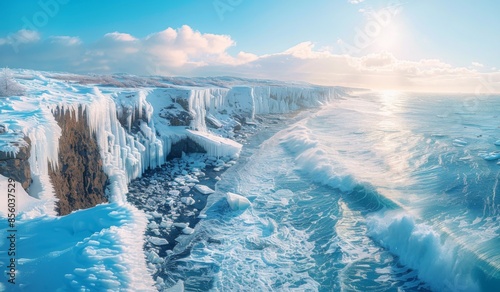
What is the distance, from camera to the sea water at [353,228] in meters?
8.67

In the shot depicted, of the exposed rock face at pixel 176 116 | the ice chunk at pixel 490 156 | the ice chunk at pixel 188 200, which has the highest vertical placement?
the exposed rock face at pixel 176 116

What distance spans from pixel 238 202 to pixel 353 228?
5088 millimetres

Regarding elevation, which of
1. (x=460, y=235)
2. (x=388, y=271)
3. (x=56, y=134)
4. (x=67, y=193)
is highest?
(x=56, y=134)

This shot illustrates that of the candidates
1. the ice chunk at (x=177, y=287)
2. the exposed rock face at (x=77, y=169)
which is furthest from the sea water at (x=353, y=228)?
the exposed rock face at (x=77, y=169)

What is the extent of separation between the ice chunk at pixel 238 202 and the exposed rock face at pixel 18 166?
773 centimetres

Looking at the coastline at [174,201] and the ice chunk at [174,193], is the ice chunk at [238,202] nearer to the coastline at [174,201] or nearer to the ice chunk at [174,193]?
the coastline at [174,201]

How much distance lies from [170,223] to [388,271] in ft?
26.3

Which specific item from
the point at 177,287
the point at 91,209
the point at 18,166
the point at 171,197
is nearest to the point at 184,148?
the point at 171,197

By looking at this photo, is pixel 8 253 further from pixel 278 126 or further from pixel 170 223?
pixel 278 126

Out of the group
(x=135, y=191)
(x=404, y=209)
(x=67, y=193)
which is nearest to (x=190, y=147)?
(x=135, y=191)

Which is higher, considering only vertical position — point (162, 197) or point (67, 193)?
point (67, 193)

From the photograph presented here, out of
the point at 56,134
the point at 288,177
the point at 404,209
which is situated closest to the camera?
the point at 56,134

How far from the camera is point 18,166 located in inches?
309

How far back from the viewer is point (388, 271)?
9.13m
